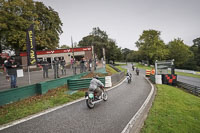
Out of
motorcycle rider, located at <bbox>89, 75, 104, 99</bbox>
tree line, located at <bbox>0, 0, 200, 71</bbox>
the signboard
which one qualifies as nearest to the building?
tree line, located at <bbox>0, 0, 200, 71</bbox>

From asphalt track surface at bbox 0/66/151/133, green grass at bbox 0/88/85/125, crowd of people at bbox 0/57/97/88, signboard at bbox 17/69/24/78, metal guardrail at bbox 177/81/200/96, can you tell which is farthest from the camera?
metal guardrail at bbox 177/81/200/96

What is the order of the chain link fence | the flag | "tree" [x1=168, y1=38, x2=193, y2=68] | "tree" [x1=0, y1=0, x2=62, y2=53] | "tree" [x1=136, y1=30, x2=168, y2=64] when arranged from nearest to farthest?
the chain link fence < the flag < "tree" [x1=0, y1=0, x2=62, y2=53] < "tree" [x1=136, y1=30, x2=168, y2=64] < "tree" [x1=168, y1=38, x2=193, y2=68]

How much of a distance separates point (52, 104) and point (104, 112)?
2.88 metres

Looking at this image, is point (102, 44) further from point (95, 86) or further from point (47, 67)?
point (95, 86)

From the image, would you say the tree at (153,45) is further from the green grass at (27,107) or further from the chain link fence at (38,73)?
the green grass at (27,107)

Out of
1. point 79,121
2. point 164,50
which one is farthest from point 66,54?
point 164,50

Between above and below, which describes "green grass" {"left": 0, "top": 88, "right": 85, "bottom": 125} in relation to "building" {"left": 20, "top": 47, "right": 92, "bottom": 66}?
below

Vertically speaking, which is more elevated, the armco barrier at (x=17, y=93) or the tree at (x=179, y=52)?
the tree at (x=179, y=52)

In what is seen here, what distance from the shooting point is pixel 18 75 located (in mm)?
6402

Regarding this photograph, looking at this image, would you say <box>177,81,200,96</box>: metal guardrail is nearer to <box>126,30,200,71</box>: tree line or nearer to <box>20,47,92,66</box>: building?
<box>20,47,92,66</box>: building

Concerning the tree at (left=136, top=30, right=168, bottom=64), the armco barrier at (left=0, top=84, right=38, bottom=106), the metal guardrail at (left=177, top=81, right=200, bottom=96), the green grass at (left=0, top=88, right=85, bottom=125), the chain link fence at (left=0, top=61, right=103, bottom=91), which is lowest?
the metal guardrail at (left=177, top=81, right=200, bottom=96)

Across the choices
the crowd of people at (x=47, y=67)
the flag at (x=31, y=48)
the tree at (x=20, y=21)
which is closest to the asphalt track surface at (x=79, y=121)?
the crowd of people at (x=47, y=67)

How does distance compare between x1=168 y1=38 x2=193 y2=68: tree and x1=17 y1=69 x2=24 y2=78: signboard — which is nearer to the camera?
x1=17 y1=69 x2=24 y2=78: signboard

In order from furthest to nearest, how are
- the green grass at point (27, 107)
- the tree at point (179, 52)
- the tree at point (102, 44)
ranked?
the tree at point (102, 44)
the tree at point (179, 52)
the green grass at point (27, 107)
